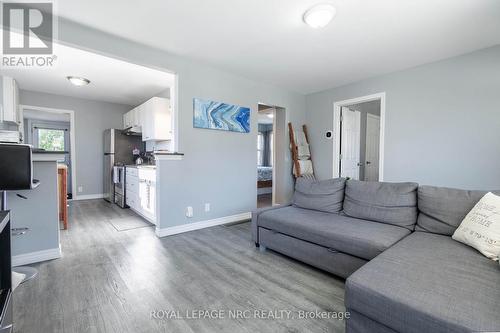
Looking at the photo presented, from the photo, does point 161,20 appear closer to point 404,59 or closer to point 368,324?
point 368,324

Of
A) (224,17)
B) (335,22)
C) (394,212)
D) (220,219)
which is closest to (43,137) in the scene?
(220,219)

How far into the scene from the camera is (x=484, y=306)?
3.26ft

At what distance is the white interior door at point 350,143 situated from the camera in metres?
4.61

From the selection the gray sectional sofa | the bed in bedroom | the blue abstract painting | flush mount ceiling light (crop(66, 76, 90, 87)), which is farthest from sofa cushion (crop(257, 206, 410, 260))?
flush mount ceiling light (crop(66, 76, 90, 87))

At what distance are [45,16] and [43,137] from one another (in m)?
5.52

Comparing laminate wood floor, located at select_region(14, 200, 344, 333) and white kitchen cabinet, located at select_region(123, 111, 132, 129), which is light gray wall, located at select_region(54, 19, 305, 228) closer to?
laminate wood floor, located at select_region(14, 200, 344, 333)

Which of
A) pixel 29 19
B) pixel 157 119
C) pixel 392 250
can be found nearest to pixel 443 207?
pixel 392 250

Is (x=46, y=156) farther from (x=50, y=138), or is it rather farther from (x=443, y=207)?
(x=50, y=138)

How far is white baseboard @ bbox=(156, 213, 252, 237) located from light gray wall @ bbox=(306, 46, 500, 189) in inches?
101

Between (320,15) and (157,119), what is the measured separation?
3377mm

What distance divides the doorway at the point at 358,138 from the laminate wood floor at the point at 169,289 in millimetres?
2743

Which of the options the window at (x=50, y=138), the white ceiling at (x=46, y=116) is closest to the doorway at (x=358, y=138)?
the white ceiling at (x=46, y=116)

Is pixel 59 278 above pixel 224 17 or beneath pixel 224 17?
beneath

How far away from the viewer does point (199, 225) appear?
3.46 meters
